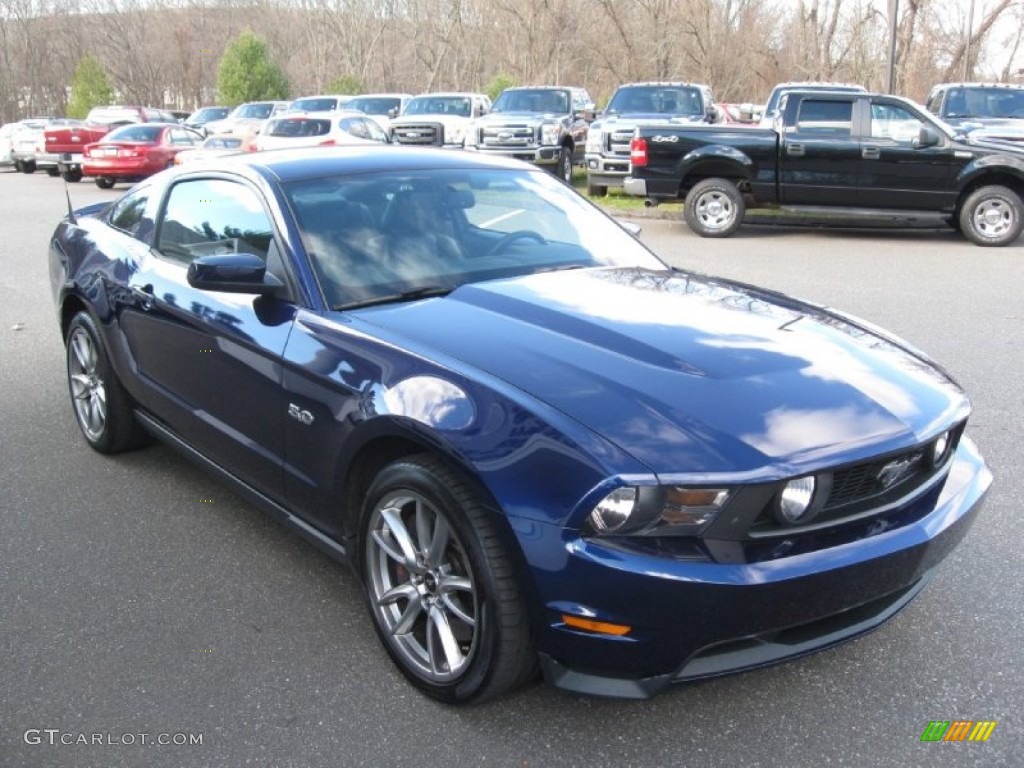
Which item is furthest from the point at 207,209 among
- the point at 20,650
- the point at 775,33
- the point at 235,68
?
the point at 235,68

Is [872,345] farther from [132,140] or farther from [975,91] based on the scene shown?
[132,140]

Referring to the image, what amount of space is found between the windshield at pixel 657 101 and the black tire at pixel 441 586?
49.8 feet

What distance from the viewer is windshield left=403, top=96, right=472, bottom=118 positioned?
23.3 meters

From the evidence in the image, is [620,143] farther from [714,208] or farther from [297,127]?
[297,127]

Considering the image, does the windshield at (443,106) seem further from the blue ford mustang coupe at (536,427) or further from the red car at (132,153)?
the blue ford mustang coupe at (536,427)

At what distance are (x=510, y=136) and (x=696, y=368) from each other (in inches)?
673

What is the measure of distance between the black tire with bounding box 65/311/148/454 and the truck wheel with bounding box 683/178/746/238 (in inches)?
382

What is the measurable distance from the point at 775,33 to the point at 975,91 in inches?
920

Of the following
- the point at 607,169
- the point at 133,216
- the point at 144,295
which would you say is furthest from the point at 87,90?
the point at 144,295

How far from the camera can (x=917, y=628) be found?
10.6 feet

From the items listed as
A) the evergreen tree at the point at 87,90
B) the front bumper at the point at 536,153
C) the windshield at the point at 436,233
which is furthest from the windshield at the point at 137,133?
the evergreen tree at the point at 87,90

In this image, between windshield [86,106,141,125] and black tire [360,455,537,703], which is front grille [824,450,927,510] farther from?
windshield [86,106,141,125]

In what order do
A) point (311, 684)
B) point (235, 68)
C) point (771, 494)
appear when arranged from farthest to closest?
point (235, 68), point (311, 684), point (771, 494)

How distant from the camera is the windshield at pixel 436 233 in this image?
3.52 metres
